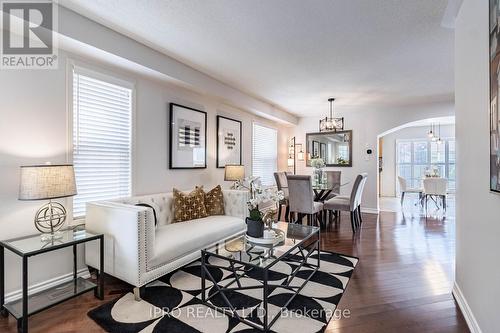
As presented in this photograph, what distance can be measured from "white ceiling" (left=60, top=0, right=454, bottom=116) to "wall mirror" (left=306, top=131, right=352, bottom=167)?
2177 mm

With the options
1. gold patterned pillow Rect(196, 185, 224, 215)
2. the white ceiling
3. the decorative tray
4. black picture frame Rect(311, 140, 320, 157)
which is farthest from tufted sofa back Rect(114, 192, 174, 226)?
black picture frame Rect(311, 140, 320, 157)

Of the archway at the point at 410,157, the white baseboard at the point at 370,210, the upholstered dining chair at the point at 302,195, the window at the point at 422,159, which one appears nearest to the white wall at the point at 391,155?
the archway at the point at 410,157

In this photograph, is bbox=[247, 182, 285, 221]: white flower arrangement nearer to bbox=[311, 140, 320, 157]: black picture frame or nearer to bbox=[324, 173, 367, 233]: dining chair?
bbox=[324, 173, 367, 233]: dining chair

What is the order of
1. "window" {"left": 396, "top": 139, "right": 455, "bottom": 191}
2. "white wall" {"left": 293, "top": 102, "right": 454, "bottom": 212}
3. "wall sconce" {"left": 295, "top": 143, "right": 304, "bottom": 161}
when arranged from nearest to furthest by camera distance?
"white wall" {"left": 293, "top": 102, "right": 454, "bottom": 212}
"wall sconce" {"left": 295, "top": 143, "right": 304, "bottom": 161}
"window" {"left": 396, "top": 139, "right": 455, "bottom": 191}

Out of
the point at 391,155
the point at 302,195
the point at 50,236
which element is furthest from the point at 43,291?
the point at 391,155

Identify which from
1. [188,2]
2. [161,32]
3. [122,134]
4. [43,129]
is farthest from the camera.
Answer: [122,134]

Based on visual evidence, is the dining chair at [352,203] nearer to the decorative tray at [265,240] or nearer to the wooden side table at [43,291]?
the decorative tray at [265,240]

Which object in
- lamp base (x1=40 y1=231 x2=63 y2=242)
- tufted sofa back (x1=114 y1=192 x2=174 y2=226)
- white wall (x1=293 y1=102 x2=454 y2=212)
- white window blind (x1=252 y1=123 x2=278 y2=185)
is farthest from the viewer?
white window blind (x1=252 y1=123 x2=278 y2=185)

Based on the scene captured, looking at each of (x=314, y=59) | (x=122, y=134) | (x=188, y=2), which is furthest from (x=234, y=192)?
(x=188, y=2)

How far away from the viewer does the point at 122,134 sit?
308cm

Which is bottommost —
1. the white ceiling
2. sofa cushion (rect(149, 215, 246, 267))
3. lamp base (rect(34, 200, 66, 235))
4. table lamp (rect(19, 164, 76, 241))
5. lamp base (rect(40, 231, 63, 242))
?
sofa cushion (rect(149, 215, 246, 267))

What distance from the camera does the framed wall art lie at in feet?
15.2

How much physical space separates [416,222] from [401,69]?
3.08 metres

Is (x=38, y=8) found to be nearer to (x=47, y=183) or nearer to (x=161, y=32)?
(x=161, y=32)
